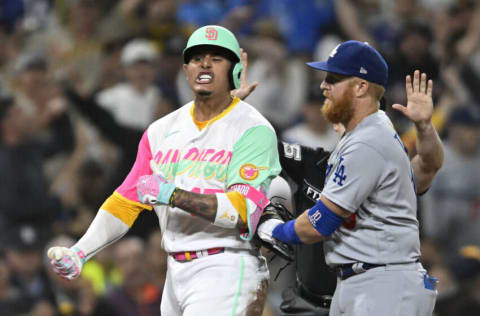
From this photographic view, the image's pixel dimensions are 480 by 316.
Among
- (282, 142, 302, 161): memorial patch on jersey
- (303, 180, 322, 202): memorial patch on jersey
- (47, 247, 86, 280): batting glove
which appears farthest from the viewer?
(282, 142, 302, 161): memorial patch on jersey

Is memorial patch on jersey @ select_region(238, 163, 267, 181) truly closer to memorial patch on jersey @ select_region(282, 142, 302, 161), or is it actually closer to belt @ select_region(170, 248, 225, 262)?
belt @ select_region(170, 248, 225, 262)

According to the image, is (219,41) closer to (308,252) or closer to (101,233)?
(101,233)

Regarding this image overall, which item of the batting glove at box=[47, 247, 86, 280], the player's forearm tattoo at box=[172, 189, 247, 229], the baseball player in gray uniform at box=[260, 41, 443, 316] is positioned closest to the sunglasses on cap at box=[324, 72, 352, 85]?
the baseball player in gray uniform at box=[260, 41, 443, 316]

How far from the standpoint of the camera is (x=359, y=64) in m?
3.57

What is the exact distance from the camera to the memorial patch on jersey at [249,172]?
3.62m

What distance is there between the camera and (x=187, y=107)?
13.3 ft

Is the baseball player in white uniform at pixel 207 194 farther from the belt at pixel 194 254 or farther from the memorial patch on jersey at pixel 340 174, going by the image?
the memorial patch on jersey at pixel 340 174

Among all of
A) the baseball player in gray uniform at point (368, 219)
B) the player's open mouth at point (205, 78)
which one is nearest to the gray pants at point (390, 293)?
the baseball player in gray uniform at point (368, 219)

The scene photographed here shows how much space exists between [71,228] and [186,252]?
3777mm

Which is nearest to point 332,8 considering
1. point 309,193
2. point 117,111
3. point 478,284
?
point 117,111

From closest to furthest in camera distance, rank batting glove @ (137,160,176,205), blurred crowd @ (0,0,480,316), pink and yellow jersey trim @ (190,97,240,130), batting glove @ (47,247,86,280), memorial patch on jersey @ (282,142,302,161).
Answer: batting glove @ (137,160,176,205) → batting glove @ (47,247,86,280) → pink and yellow jersey trim @ (190,97,240,130) → memorial patch on jersey @ (282,142,302,161) → blurred crowd @ (0,0,480,316)

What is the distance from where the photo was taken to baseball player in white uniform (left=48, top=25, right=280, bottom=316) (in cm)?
355

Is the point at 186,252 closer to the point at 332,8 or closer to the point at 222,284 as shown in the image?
the point at 222,284

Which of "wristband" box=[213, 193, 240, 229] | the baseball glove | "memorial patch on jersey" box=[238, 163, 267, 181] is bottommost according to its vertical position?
the baseball glove
